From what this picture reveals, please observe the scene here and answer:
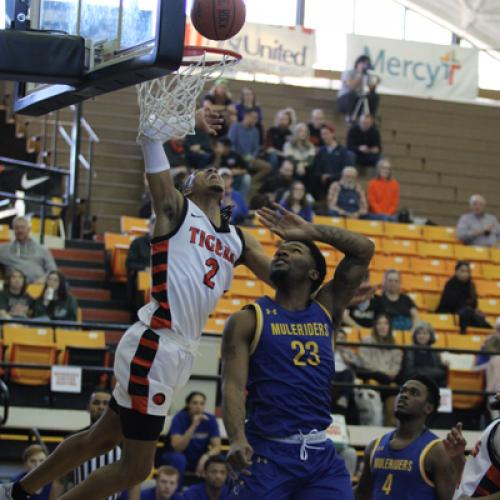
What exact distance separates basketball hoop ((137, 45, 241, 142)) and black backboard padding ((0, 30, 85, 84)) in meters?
0.45

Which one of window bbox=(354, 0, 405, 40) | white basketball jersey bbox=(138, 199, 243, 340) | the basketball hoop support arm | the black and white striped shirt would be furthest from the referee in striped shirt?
window bbox=(354, 0, 405, 40)

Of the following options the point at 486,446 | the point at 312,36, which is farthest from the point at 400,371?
the point at 312,36

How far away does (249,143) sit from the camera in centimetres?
1734

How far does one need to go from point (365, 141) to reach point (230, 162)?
3.18m

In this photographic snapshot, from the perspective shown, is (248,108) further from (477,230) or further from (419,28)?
(419,28)

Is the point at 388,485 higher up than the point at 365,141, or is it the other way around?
the point at 365,141

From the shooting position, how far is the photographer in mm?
19703

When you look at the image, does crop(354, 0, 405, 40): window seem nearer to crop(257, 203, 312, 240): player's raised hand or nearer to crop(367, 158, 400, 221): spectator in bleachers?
crop(367, 158, 400, 221): spectator in bleachers

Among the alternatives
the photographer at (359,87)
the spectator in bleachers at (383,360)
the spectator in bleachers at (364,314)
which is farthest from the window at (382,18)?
the spectator in bleachers at (383,360)

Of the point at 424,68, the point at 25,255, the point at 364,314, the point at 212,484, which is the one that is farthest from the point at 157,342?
the point at 424,68

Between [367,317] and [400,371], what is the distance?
1.70 m

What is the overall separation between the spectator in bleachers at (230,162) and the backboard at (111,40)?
9647mm

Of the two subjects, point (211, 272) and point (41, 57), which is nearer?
point (41, 57)

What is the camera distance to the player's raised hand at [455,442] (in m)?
6.76
